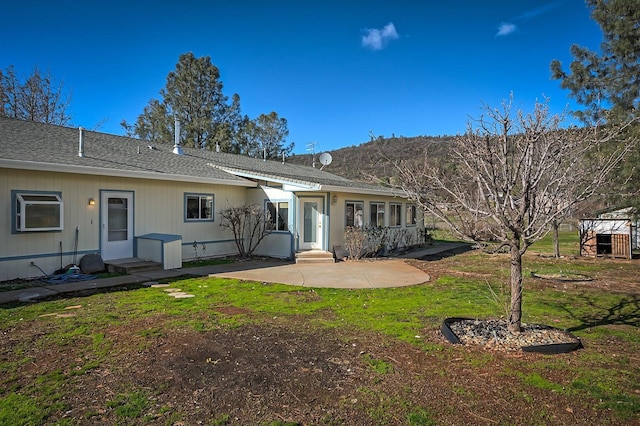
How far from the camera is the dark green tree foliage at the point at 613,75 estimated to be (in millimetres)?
11188

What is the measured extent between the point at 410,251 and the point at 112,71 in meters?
17.9

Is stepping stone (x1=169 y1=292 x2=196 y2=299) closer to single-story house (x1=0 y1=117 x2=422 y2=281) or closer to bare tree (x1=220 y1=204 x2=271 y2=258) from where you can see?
single-story house (x1=0 y1=117 x2=422 y2=281)

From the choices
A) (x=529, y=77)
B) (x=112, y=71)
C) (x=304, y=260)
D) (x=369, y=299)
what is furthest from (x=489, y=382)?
(x=112, y=71)

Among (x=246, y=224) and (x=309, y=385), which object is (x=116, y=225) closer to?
(x=246, y=224)

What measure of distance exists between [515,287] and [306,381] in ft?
9.39

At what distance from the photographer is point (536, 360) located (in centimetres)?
426

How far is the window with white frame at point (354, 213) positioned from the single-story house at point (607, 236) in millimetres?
8492

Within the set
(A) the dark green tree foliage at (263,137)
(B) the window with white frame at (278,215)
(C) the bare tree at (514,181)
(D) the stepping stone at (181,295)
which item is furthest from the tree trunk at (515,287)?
(A) the dark green tree foliage at (263,137)

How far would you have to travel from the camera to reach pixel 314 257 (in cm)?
1270

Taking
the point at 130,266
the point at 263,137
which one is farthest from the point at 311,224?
the point at 263,137

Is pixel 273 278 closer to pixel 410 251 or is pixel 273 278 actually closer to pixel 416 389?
pixel 416 389

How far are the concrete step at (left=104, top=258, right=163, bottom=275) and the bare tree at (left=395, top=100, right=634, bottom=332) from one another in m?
7.90

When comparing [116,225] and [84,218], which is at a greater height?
[84,218]

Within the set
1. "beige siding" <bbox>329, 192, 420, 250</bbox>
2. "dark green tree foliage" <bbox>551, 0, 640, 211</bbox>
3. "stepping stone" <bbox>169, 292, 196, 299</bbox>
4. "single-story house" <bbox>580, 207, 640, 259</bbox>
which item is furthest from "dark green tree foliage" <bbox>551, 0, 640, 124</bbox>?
"stepping stone" <bbox>169, 292, 196, 299</bbox>
